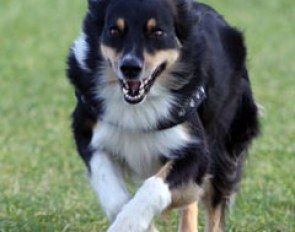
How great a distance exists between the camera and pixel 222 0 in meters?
20.8

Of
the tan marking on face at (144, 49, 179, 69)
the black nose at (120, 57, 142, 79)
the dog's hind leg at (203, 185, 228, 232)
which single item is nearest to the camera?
the black nose at (120, 57, 142, 79)

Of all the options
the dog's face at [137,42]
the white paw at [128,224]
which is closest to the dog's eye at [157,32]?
the dog's face at [137,42]

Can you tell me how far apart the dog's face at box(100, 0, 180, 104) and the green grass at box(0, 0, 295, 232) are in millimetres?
1522

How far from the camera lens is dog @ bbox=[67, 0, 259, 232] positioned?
5.29m

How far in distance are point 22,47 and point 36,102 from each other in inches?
150

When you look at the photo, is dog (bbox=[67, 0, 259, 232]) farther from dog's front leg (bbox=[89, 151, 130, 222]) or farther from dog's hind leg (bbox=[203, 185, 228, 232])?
dog's hind leg (bbox=[203, 185, 228, 232])

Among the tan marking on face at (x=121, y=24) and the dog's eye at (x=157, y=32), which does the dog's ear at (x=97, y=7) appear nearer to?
the tan marking on face at (x=121, y=24)

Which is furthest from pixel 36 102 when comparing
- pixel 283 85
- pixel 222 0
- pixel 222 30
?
pixel 222 0

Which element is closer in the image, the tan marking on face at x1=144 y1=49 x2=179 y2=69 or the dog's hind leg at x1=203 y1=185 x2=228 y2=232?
the tan marking on face at x1=144 y1=49 x2=179 y2=69

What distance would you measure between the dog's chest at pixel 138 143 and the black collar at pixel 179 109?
0.04m

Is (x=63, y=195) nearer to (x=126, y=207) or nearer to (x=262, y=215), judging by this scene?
(x=262, y=215)

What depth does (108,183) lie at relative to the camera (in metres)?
5.47

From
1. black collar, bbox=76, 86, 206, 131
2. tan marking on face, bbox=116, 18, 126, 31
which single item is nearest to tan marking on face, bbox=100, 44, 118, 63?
tan marking on face, bbox=116, 18, 126, 31

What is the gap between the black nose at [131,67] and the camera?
5172 millimetres
